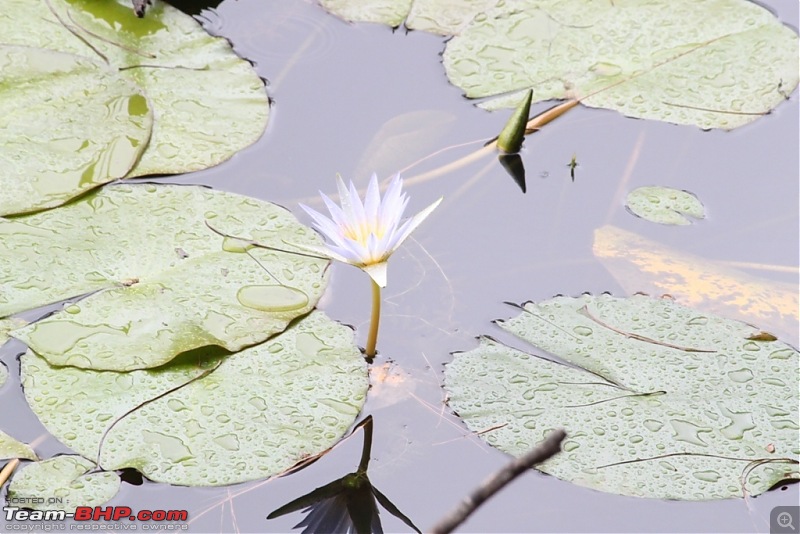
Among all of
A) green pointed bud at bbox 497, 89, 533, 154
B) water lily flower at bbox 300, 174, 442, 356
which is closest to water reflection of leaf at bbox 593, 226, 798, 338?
green pointed bud at bbox 497, 89, 533, 154

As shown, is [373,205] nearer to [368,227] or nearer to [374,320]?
[368,227]

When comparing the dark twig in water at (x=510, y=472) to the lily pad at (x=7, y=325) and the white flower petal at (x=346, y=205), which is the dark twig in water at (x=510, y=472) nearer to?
the white flower petal at (x=346, y=205)

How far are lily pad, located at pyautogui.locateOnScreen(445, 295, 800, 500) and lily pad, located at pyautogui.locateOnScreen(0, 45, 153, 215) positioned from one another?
1.15 meters

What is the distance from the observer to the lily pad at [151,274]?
193cm

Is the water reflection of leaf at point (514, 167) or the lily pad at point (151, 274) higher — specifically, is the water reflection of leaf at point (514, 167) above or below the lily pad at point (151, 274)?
above

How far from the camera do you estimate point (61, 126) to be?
7.84 feet

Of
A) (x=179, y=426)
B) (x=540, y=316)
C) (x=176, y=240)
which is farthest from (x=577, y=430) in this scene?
(x=176, y=240)

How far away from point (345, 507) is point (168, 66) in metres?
1.61

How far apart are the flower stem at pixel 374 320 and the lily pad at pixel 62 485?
644mm

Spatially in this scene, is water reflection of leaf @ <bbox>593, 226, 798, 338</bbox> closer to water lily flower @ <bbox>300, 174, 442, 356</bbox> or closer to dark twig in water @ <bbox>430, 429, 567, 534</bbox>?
water lily flower @ <bbox>300, 174, 442, 356</bbox>

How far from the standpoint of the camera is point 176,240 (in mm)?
2146

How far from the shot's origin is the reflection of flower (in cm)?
189

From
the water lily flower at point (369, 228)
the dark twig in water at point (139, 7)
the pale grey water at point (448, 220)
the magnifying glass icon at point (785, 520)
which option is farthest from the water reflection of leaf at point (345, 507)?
the dark twig in water at point (139, 7)

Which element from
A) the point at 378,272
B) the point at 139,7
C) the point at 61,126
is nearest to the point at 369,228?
the point at 378,272
